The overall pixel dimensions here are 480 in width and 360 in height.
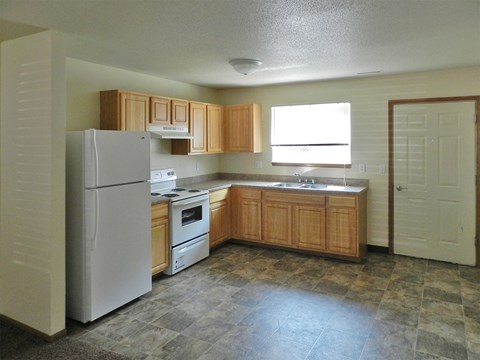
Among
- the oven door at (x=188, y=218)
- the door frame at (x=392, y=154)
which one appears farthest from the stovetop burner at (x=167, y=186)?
the door frame at (x=392, y=154)

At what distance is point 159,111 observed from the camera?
4328 mm

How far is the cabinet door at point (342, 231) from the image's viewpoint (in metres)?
4.47

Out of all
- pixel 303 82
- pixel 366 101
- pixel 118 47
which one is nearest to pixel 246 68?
pixel 118 47

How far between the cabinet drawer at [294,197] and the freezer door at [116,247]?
2.02 metres

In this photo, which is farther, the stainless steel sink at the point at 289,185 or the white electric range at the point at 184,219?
the stainless steel sink at the point at 289,185

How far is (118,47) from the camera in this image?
3.31 meters

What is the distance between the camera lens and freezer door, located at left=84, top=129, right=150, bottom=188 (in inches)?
116

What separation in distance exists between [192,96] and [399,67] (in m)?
2.90

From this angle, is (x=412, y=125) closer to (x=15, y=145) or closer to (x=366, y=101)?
(x=366, y=101)

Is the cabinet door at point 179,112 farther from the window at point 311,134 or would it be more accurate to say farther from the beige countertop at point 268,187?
the window at point 311,134

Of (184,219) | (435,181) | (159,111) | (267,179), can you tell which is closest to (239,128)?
(267,179)

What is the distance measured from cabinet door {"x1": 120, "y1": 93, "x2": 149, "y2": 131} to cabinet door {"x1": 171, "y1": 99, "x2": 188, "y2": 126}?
1.54ft

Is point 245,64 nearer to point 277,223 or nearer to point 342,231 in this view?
point 277,223

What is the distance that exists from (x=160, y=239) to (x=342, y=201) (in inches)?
90.7
